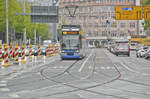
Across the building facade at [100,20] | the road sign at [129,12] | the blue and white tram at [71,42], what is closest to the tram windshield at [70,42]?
the blue and white tram at [71,42]

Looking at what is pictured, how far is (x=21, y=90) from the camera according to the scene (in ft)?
41.7

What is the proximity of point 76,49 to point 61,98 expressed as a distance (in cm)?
2729

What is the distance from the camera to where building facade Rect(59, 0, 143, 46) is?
490 ft

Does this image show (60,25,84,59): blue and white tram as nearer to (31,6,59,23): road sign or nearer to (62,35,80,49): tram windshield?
(62,35,80,49): tram windshield

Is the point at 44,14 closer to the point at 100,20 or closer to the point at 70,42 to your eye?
the point at 70,42

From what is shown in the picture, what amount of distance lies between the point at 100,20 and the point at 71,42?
118 metres

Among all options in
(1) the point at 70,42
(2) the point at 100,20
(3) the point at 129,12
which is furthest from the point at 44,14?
(2) the point at 100,20

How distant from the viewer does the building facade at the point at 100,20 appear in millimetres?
149500

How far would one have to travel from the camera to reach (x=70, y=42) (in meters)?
38.0

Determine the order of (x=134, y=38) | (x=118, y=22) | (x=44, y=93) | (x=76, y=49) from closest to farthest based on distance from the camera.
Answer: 1. (x=44, y=93)
2. (x=76, y=49)
3. (x=134, y=38)
4. (x=118, y=22)

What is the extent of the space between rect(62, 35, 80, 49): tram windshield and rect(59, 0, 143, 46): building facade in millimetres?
106441

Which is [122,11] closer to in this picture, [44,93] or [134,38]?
[44,93]

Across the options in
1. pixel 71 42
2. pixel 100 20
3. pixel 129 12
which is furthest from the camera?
pixel 100 20

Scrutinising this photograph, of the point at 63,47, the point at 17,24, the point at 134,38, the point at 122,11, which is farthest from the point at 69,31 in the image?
the point at 134,38
